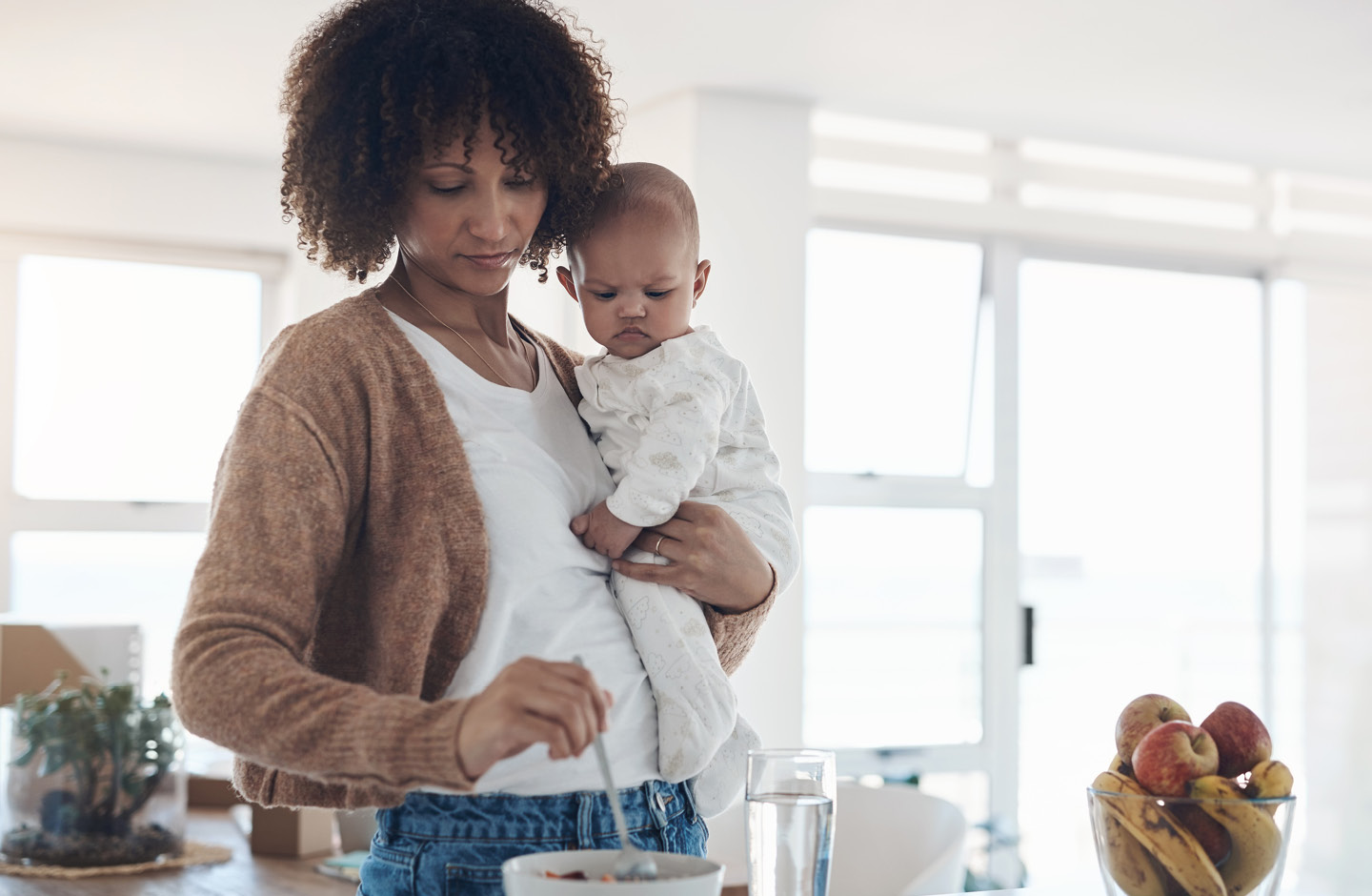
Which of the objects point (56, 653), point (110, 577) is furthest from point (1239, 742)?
point (110, 577)

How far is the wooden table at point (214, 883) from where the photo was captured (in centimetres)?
220

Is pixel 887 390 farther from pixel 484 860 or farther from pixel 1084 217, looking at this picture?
pixel 484 860

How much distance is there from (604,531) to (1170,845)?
493 mm

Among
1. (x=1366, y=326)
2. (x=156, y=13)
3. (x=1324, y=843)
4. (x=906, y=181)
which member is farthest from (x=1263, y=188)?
(x=156, y=13)

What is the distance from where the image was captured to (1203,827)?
1.03 meters

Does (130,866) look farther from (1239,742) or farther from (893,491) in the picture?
(893,491)

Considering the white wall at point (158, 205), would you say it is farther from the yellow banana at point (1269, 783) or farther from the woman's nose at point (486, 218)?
the yellow banana at point (1269, 783)

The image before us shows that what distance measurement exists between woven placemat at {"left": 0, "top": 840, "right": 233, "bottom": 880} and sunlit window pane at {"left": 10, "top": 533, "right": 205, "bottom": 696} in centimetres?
211

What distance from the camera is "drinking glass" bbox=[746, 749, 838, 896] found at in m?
0.97

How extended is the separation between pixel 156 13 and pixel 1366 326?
427 cm

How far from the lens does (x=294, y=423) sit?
0.89 m

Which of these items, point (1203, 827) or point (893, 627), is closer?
point (1203, 827)

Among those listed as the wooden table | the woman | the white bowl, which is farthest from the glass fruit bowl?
the wooden table

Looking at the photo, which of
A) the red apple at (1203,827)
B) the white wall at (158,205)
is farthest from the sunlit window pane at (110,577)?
the red apple at (1203,827)
